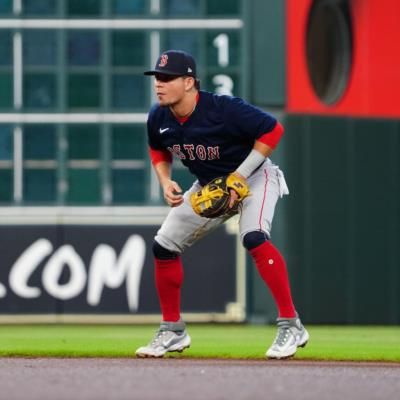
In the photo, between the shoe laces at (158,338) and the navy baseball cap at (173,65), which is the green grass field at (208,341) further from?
the navy baseball cap at (173,65)

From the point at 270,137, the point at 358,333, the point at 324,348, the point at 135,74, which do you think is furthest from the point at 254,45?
the point at 270,137

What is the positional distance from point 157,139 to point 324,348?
2142 mm

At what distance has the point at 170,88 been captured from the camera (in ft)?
30.9

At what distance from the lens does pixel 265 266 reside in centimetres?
939

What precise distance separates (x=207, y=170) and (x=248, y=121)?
0.43 m

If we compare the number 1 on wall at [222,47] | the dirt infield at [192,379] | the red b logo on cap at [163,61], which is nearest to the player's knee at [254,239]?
the dirt infield at [192,379]

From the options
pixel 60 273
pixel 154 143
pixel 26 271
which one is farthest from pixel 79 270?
pixel 154 143

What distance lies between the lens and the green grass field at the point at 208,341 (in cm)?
1012

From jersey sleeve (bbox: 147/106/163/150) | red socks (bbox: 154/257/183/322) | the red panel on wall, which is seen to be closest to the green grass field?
red socks (bbox: 154/257/183/322)

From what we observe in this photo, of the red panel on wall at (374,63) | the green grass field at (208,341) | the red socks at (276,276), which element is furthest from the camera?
the red panel on wall at (374,63)

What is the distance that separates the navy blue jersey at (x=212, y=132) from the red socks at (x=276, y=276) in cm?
59

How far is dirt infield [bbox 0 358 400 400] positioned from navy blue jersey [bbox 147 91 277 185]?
121 centimetres

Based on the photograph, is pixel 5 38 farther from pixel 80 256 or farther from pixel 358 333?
pixel 358 333

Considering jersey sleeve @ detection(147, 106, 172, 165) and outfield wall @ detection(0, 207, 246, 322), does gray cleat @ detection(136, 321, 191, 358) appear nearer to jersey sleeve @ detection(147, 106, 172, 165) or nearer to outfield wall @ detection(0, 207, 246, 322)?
jersey sleeve @ detection(147, 106, 172, 165)
